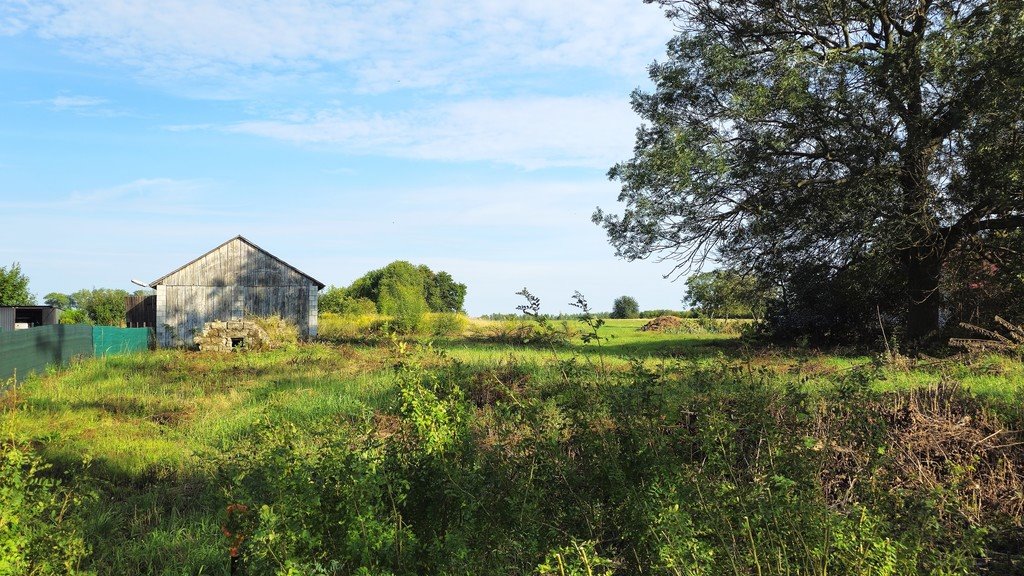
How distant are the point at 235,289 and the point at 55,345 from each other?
10.5 meters

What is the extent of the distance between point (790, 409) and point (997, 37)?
13.2 m

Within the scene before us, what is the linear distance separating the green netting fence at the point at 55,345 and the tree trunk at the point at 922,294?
65.5 feet

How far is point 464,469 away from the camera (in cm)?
407

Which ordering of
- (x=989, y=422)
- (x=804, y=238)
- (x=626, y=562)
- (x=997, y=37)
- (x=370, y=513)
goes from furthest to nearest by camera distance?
(x=804, y=238) < (x=997, y=37) < (x=989, y=422) < (x=626, y=562) < (x=370, y=513)

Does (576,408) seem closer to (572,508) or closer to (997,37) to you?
(572,508)

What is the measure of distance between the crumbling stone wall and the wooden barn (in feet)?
13.4

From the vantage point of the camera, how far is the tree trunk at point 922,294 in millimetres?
18000

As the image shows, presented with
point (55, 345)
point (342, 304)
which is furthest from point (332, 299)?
point (55, 345)

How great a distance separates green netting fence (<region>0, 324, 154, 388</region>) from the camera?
559 inches

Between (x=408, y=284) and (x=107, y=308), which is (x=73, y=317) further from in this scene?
(x=408, y=284)

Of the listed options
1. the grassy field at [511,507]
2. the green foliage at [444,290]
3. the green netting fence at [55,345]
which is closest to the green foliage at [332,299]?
the green foliage at [444,290]

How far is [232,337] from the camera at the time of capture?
23062 millimetres

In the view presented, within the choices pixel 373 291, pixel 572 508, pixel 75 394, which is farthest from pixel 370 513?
pixel 373 291

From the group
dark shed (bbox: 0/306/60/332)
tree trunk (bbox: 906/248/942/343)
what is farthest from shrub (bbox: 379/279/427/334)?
dark shed (bbox: 0/306/60/332)
